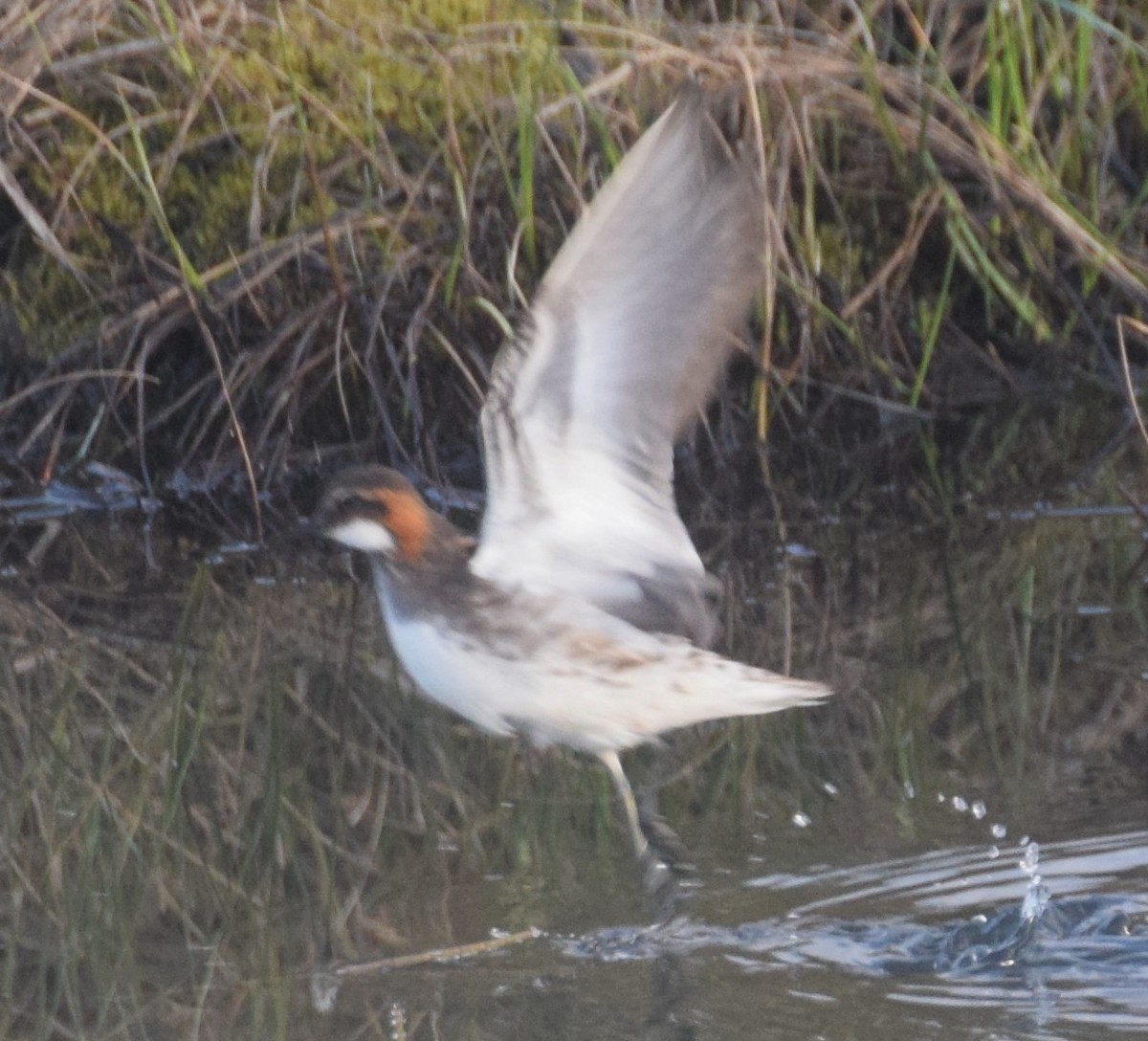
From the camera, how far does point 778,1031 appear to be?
9.61ft

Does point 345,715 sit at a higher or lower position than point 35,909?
higher

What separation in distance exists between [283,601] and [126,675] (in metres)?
0.68

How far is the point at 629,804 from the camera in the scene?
3805 mm

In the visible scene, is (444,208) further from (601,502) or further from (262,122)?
(601,502)

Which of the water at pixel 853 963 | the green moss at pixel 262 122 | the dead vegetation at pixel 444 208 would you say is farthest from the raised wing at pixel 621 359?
the green moss at pixel 262 122

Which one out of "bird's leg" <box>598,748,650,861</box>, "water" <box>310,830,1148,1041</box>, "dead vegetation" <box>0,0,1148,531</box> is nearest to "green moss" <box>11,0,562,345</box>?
"dead vegetation" <box>0,0,1148,531</box>

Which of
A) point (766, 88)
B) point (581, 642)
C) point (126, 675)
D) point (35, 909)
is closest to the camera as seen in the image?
point (35, 909)

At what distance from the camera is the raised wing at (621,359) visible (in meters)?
3.59

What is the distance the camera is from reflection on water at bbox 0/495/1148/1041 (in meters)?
3.12

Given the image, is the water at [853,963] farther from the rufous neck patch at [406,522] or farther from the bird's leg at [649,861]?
the rufous neck patch at [406,522]

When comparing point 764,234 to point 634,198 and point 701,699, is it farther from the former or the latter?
point 701,699

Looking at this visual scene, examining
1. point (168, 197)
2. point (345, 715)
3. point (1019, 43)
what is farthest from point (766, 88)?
point (345, 715)

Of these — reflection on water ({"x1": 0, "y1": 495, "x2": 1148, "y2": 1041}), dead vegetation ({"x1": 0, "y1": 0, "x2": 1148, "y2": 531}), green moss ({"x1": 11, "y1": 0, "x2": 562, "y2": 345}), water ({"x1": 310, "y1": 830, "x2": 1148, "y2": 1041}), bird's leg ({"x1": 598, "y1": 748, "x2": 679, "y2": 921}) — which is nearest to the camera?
water ({"x1": 310, "y1": 830, "x2": 1148, "y2": 1041})

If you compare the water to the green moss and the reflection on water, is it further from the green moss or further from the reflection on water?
the green moss
